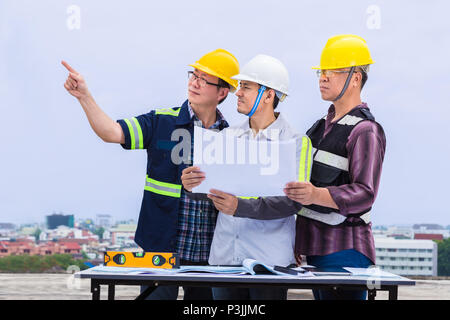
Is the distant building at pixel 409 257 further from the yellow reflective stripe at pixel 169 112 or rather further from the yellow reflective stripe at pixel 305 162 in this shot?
the yellow reflective stripe at pixel 305 162

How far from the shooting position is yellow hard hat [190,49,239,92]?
12.7ft

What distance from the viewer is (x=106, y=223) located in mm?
109812

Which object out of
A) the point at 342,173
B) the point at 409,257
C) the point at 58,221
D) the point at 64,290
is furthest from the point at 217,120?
the point at 409,257

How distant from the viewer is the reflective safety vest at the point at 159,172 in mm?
3729

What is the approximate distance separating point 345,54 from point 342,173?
0.71 m

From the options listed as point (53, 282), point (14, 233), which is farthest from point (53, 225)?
point (53, 282)

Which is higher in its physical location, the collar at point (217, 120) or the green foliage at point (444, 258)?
the collar at point (217, 120)

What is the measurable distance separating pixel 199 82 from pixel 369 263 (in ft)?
5.13

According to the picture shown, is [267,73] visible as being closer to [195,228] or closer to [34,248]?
[195,228]

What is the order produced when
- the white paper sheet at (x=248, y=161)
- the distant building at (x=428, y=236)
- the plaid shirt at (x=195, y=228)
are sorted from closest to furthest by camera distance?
the white paper sheet at (x=248, y=161) < the plaid shirt at (x=195, y=228) < the distant building at (x=428, y=236)

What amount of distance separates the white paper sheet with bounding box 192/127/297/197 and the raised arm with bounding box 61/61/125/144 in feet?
2.84

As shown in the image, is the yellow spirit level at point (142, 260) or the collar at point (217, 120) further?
the collar at point (217, 120)

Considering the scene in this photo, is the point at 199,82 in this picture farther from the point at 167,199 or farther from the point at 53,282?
the point at 53,282

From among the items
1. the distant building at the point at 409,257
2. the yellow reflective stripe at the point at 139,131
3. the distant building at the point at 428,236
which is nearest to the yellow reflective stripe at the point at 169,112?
the yellow reflective stripe at the point at 139,131
